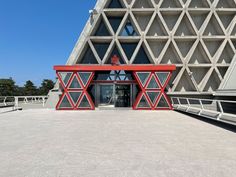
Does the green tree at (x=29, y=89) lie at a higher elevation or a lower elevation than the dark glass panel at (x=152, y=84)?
higher

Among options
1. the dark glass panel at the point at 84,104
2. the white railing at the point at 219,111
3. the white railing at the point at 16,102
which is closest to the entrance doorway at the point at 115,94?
the dark glass panel at the point at 84,104

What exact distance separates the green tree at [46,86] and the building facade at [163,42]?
2580 inches

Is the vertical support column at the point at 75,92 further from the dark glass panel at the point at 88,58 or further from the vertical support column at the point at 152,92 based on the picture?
the dark glass panel at the point at 88,58

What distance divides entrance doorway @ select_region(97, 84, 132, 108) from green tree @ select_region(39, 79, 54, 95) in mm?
67881

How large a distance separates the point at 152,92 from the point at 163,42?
34.5ft

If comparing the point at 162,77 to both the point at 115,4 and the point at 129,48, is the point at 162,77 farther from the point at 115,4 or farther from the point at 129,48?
the point at 115,4

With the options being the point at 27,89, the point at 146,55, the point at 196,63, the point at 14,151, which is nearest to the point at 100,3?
the point at 146,55

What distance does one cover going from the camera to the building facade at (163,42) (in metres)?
25.2

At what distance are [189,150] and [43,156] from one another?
4810mm

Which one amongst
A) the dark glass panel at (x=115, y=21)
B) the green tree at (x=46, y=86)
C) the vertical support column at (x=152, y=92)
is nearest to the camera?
the vertical support column at (x=152, y=92)

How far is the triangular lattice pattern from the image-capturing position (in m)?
25.6

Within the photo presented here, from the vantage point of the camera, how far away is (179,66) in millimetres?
25641

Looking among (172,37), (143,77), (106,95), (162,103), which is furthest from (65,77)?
(172,37)

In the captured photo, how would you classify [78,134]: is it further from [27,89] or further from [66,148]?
[27,89]
